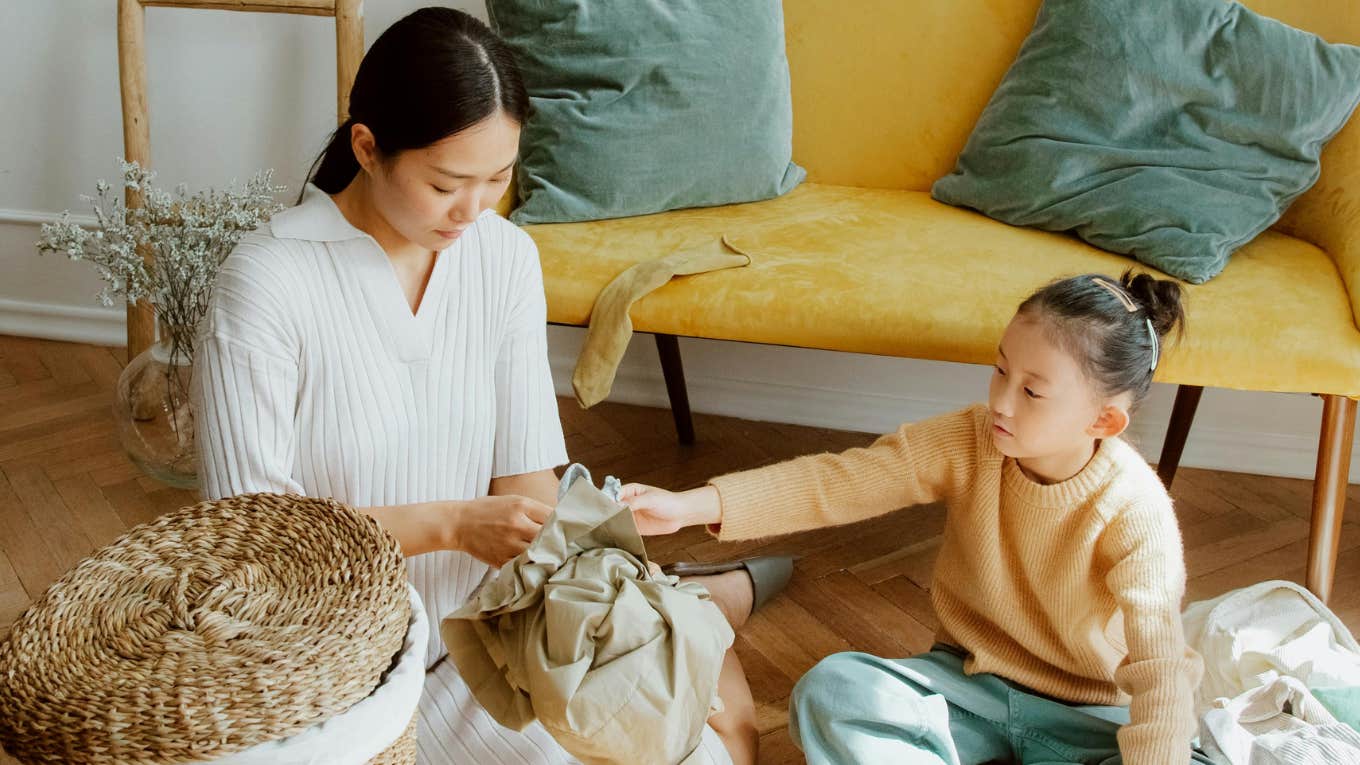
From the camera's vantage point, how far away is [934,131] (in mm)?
2240

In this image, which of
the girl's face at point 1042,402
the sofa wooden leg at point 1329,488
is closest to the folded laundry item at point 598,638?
the girl's face at point 1042,402

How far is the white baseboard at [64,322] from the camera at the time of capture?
9.14 ft

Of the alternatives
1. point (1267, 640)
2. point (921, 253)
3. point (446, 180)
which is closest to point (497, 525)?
point (446, 180)

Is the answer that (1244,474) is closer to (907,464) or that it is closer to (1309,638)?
(1309,638)

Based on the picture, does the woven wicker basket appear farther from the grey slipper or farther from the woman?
the grey slipper

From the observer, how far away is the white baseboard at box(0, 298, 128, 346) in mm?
2785

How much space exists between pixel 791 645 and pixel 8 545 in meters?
1.28

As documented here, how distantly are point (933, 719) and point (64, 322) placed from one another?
7.27 ft

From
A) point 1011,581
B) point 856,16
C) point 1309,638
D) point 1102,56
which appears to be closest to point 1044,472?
point 1011,581

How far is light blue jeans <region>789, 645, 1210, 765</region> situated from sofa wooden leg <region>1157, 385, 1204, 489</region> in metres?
0.78

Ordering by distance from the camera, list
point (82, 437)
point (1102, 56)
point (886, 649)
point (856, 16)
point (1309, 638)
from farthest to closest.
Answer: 1. point (82, 437)
2. point (856, 16)
3. point (1102, 56)
4. point (886, 649)
5. point (1309, 638)

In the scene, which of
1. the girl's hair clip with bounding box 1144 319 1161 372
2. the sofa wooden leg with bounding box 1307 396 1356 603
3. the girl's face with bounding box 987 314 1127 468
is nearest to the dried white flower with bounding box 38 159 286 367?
the girl's face with bounding box 987 314 1127 468

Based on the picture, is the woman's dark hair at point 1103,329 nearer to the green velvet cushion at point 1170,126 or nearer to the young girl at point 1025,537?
the young girl at point 1025,537

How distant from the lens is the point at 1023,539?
1.46m
